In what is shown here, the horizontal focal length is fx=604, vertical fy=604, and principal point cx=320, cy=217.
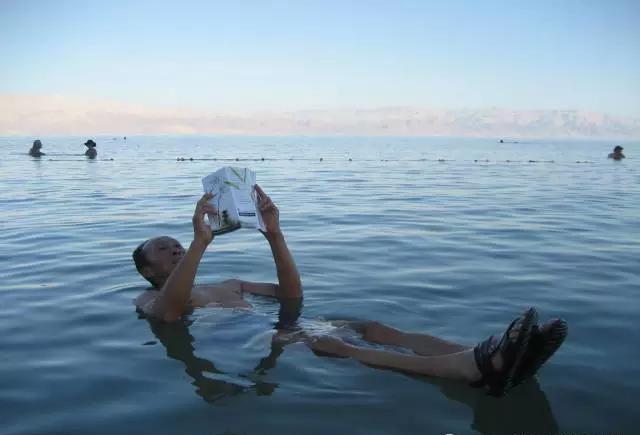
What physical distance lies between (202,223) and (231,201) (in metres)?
0.31

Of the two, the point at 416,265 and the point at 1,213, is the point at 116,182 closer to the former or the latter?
the point at 1,213

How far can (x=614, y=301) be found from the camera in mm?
6727

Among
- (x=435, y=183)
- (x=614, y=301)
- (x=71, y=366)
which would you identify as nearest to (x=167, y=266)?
(x=71, y=366)

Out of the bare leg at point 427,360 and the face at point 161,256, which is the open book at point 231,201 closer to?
the face at point 161,256

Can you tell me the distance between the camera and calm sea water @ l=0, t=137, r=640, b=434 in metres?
4.02

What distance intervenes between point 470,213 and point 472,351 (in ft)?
33.0

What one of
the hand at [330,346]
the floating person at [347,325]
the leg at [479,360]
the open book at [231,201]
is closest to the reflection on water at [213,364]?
the floating person at [347,325]

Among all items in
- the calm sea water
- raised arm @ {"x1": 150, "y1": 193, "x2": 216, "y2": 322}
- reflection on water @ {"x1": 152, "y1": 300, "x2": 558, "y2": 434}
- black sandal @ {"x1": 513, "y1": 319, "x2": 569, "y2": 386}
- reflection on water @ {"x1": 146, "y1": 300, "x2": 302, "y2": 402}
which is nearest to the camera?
black sandal @ {"x1": 513, "y1": 319, "x2": 569, "y2": 386}

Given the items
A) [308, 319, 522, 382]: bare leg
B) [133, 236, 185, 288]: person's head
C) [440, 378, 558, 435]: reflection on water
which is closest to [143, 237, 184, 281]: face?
[133, 236, 185, 288]: person's head

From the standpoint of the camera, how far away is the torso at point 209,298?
20.1ft

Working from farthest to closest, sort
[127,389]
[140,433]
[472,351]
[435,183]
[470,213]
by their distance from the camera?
[435,183] < [470,213] < [127,389] < [472,351] < [140,433]

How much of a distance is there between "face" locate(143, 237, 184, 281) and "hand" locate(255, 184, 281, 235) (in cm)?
97

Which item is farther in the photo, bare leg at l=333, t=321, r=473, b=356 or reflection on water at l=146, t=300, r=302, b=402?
bare leg at l=333, t=321, r=473, b=356

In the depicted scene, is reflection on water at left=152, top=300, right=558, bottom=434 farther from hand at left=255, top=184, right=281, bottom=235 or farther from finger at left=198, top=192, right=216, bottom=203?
finger at left=198, top=192, right=216, bottom=203
